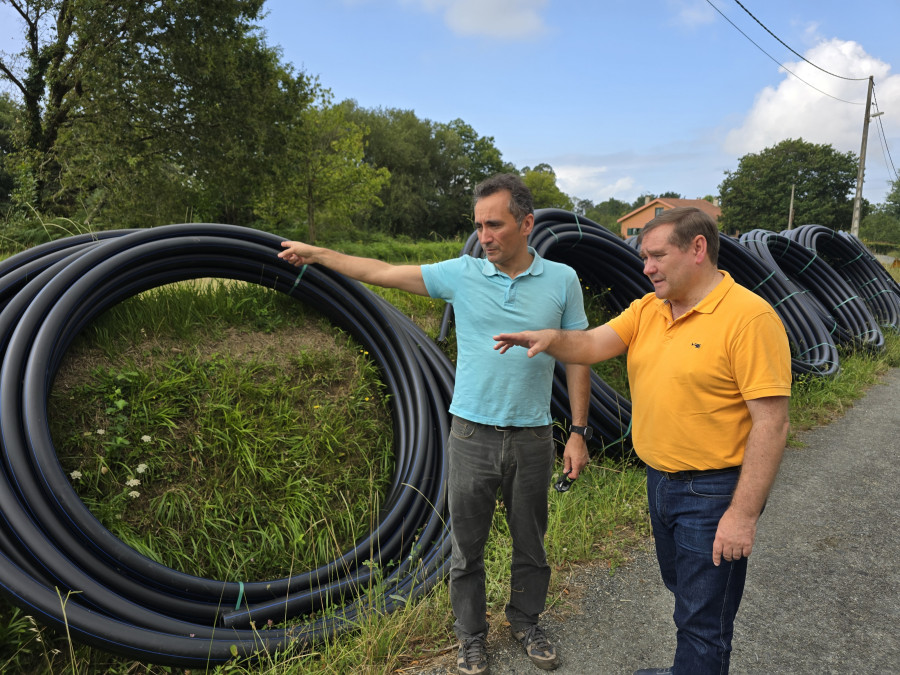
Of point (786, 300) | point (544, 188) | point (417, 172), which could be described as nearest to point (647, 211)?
point (544, 188)

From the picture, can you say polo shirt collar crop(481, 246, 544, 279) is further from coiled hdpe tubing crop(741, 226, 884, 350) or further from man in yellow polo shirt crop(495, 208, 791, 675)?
coiled hdpe tubing crop(741, 226, 884, 350)

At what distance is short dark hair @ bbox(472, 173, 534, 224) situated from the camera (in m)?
2.16

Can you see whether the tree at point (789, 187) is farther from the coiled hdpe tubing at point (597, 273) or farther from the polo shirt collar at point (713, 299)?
the polo shirt collar at point (713, 299)

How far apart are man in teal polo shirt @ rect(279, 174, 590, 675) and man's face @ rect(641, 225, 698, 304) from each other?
0.53 meters

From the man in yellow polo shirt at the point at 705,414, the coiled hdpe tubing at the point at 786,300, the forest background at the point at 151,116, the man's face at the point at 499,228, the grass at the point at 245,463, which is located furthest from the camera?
the forest background at the point at 151,116

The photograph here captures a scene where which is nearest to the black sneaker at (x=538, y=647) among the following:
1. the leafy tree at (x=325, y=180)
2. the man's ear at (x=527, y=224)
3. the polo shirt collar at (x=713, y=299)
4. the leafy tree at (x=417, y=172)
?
the polo shirt collar at (x=713, y=299)

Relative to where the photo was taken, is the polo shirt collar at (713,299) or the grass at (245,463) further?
the grass at (245,463)

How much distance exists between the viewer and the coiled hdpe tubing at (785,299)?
22.3 feet

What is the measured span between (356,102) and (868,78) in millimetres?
32773

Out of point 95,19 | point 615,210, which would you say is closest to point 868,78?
point 95,19

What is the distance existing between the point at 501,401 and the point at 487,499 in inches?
16.2

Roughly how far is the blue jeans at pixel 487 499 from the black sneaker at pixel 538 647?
20 cm

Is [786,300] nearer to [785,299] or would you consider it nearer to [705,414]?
[785,299]

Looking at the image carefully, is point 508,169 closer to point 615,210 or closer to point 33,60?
point 33,60
